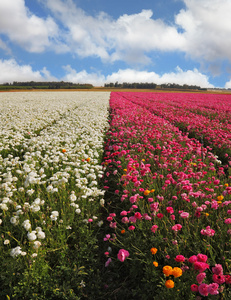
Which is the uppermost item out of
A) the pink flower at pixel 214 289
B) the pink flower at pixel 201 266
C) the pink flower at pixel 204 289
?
the pink flower at pixel 201 266

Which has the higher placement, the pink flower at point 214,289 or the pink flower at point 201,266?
the pink flower at point 201,266

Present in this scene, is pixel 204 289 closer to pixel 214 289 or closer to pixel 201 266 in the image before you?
pixel 214 289

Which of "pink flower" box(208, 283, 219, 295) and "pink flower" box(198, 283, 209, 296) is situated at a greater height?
"pink flower" box(208, 283, 219, 295)

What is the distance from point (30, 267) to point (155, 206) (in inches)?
69.0

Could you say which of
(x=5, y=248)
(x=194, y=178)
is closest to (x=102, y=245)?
(x=5, y=248)

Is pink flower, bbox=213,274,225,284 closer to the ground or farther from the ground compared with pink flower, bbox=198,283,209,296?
farther from the ground

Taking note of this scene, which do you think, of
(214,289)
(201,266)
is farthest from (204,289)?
(201,266)

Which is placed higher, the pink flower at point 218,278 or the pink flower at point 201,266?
the pink flower at point 201,266

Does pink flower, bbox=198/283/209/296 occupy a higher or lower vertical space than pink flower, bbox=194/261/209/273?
lower

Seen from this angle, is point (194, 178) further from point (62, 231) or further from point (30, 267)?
point (30, 267)

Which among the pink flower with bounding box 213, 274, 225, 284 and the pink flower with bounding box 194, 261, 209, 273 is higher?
the pink flower with bounding box 194, 261, 209, 273

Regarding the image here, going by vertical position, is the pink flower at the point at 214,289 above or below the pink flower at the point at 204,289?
above

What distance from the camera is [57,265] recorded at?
2826 millimetres

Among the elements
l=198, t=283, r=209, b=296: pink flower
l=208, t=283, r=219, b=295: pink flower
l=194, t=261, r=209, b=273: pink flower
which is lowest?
l=198, t=283, r=209, b=296: pink flower
